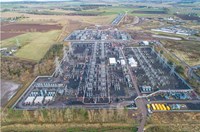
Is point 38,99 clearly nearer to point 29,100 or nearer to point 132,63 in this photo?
point 29,100

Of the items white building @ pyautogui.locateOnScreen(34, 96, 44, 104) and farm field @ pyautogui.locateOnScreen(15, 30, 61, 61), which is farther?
farm field @ pyautogui.locateOnScreen(15, 30, 61, 61)

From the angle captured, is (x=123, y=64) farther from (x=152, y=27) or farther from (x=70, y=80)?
(x=152, y=27)

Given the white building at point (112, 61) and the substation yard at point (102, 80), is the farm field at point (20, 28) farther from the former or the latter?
the white building at point (112, 61)

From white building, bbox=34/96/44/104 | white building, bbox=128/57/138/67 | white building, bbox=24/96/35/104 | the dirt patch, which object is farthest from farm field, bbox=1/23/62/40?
white building, bbox=34/96/44/104

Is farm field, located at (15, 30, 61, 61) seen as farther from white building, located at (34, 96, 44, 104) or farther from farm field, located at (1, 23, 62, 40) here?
white building, located at (34, 96, 44, 104)

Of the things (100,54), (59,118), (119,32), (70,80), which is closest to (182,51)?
(100,54)

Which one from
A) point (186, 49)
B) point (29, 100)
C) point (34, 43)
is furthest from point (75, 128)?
point (186, 49)

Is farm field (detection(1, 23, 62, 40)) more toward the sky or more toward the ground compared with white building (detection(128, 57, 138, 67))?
more toward the sky
